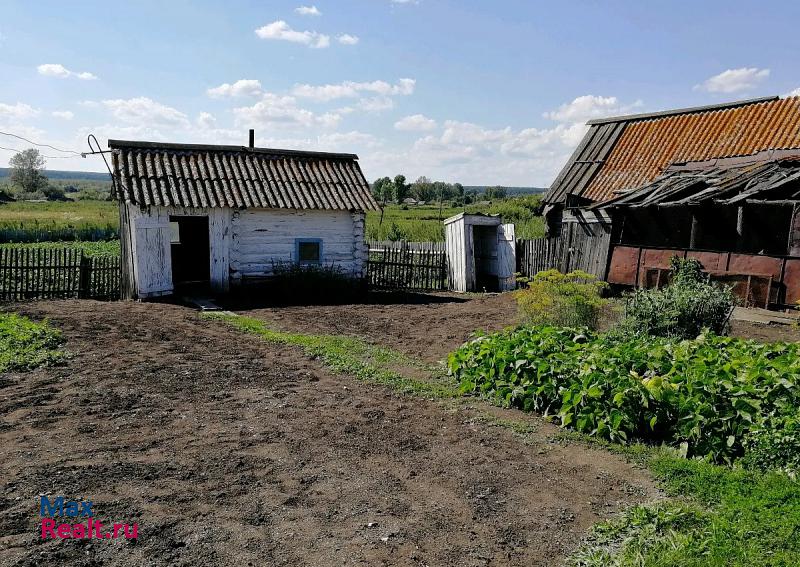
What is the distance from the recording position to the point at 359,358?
9688 millimetres

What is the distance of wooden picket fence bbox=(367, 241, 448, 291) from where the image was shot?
19.3 meters

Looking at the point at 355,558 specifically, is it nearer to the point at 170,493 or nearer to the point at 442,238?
the point at 170,493

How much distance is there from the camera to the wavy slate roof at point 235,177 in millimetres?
15305

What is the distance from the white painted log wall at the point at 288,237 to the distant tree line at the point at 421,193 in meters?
47.9

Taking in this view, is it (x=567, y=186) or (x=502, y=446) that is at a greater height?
(x=567, y=186)

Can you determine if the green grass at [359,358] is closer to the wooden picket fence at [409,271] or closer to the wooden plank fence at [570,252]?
the wooden picket fence at [409,271]

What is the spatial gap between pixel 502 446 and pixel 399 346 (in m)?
4.85

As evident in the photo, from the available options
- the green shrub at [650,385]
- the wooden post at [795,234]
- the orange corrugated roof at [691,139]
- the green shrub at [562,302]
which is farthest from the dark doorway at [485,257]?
the green shrub at [650,385]

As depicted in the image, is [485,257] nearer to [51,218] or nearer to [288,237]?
[288,237]

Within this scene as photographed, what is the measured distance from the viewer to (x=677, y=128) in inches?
802

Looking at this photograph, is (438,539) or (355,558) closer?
(355,558)

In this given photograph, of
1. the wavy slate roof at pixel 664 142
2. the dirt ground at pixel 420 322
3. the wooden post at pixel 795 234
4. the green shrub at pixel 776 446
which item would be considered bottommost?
the dirt ground at pixel 420 322

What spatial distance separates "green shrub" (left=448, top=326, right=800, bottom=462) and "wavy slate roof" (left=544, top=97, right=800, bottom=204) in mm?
12120

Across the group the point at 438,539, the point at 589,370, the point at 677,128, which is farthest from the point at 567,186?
the point at 438,539
